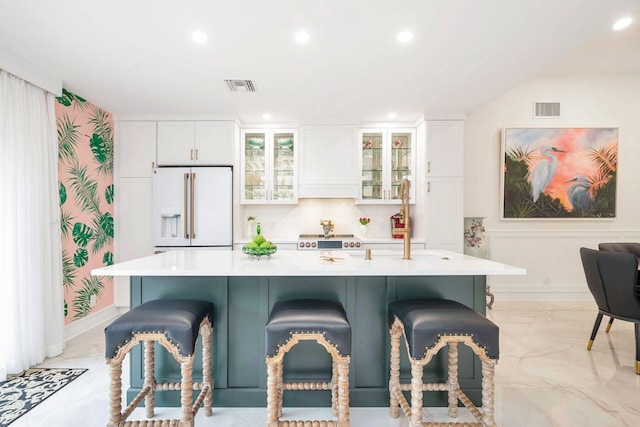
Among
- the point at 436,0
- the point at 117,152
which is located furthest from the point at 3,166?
the point at 436,0

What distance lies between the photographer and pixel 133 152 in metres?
4.14

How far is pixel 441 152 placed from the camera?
416cm

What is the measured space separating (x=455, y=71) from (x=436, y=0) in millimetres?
1072

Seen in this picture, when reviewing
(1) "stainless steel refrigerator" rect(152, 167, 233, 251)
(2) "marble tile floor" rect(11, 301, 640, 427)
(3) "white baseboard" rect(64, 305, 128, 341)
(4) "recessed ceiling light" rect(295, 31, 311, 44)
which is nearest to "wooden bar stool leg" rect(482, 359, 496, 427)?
(2) "marble tile floor" rect(11, 301, 640, 427)

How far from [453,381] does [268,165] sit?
330 centimetres

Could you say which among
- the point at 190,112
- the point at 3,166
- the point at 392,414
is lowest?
the point at 392,414

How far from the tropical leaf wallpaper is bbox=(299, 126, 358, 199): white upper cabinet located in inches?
92.7

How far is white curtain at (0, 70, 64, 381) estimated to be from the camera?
2.59 metres

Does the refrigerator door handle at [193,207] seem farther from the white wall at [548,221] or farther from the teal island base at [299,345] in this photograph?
the white wall at [548,221]

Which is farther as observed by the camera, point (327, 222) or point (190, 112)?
point (327, 222)

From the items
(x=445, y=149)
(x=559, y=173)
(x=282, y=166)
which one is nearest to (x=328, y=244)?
(x=282, y=166)

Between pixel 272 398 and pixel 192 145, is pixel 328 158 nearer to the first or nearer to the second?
pixel 192 145

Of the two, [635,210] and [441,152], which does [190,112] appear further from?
[635,210]

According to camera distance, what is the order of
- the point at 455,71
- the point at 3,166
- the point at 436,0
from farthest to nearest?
the point at 455,71
the point at 3,166
the point at 436,0
